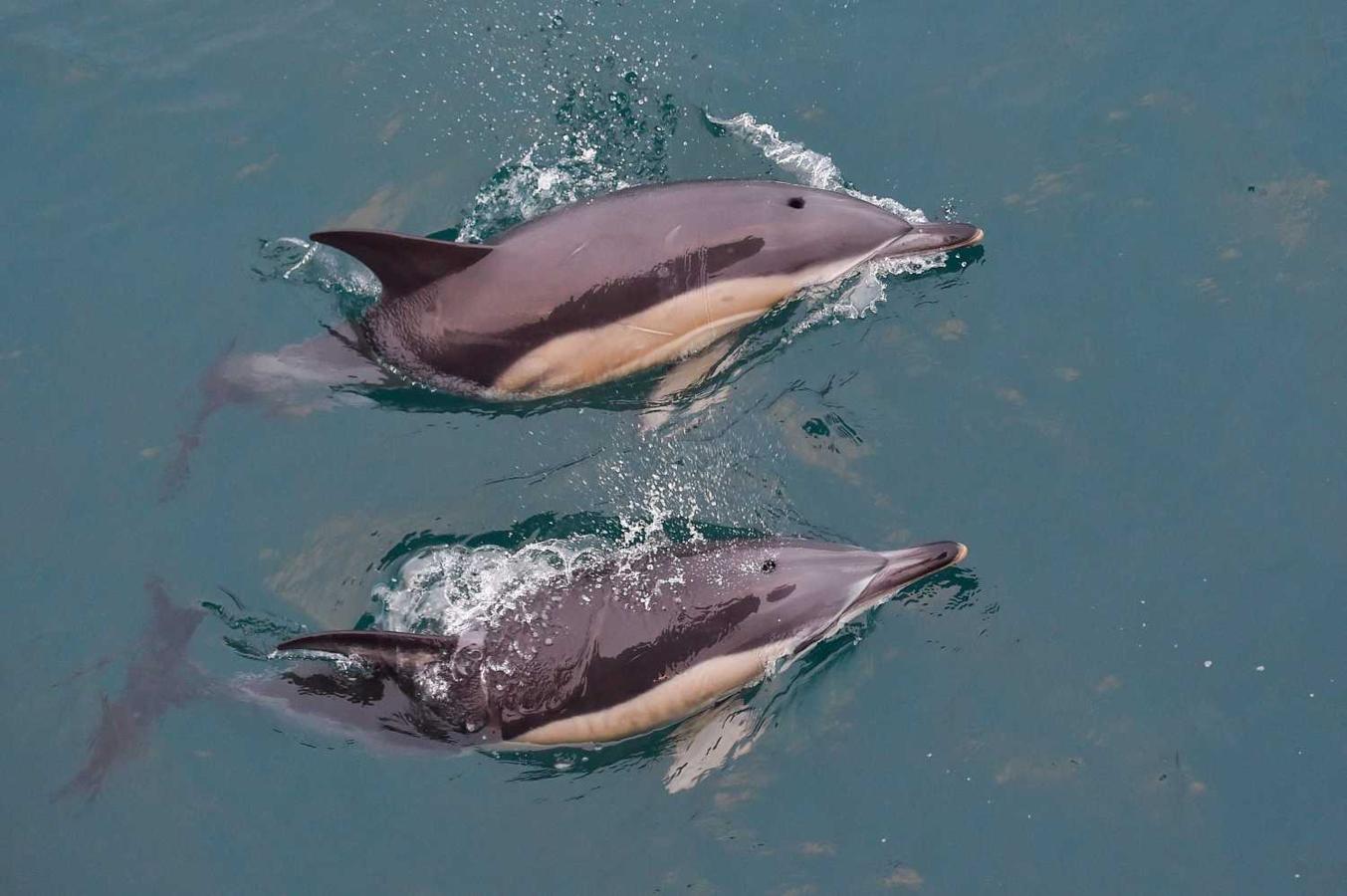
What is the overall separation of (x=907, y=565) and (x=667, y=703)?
5.94 ft

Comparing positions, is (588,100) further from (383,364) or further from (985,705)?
(985,705)

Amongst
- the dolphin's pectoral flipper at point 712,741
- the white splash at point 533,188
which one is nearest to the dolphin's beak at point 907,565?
the dolphin's pectoral flipper at point 712,741

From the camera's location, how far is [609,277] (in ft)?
29.0

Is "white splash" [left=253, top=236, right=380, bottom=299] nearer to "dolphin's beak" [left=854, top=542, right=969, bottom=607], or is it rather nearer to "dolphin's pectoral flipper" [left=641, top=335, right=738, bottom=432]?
"dolphin's pectoral flipper" [left=641, top=335, right=738, bottom=432]

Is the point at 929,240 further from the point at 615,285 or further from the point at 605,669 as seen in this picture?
the point at 605,669

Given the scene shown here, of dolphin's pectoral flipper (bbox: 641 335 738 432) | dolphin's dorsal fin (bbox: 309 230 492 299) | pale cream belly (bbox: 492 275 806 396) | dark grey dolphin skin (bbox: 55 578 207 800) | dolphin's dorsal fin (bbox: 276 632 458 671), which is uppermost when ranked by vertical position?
dolphin's dorsal fin (bbox: 309 230 492 299)

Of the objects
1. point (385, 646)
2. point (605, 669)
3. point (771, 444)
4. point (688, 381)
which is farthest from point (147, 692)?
point (771, 444)

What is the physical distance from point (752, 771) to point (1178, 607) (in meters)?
3.04

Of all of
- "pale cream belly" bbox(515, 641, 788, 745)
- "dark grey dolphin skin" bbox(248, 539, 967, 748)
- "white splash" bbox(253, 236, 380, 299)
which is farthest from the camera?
"white splash" bbox(253, 236, 380, 299)

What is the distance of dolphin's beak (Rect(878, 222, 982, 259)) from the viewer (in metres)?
9.55

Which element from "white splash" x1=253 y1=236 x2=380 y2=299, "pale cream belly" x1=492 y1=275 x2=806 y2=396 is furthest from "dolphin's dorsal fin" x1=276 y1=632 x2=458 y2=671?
"white splash" x1=253 y1=236 x2=380 y2=299

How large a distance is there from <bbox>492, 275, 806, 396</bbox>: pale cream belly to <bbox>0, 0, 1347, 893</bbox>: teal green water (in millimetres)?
259

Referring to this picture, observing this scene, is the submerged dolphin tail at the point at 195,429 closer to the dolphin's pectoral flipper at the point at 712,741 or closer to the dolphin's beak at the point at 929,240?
the dolphin's pectoral flipper at the point at 712,741

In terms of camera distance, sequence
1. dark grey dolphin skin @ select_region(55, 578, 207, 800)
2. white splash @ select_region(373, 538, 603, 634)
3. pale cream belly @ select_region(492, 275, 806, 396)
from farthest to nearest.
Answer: pale cream belly @ select_region(492, 275, 806, 396), dark grey dolphin skin @ select_region(55, 578, 207, 800), white splash @ select_region(373, 538, 603, 634)
